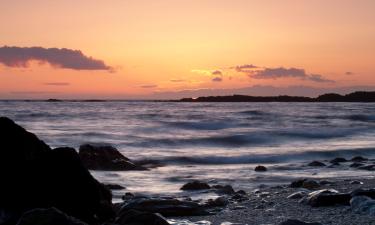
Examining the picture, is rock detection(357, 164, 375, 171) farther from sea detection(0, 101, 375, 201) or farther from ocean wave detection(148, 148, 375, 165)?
ocean wave detection(148, 148, 375, 165)

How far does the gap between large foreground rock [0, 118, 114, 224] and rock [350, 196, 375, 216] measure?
325 centimetres

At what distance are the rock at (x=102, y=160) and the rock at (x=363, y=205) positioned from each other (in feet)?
29.7

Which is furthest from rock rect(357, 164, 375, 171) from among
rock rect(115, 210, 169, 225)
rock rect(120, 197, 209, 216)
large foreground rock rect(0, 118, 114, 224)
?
rock rect(115, 210, 169, 225)

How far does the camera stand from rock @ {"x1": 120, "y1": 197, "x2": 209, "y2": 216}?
7723 millimetres

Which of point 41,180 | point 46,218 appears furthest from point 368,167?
A: point 46,218

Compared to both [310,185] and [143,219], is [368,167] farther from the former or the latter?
→ [143,219]

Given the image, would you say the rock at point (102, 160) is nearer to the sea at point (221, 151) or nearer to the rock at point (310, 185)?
the sea at point (221, 151)

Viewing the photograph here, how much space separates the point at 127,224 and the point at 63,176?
143 cm

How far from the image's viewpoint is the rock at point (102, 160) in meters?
15.6

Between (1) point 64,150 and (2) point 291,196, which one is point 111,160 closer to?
(2) point 291,196

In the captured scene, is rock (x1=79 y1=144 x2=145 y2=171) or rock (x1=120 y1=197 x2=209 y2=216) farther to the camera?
rock (x1=79 y1=144 x2=145 y2=171)

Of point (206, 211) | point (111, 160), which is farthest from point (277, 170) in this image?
point (206, 211)

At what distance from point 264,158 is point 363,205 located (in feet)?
43.6

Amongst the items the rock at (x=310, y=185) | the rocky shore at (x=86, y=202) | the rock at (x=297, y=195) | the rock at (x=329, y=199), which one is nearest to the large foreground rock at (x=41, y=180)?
the rocky shore at (x=86, y=202)
